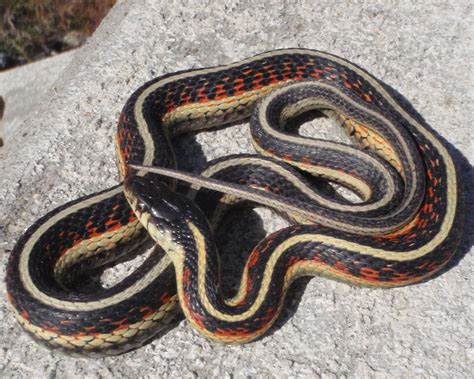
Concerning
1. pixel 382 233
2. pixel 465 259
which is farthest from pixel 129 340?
pixel 465 259

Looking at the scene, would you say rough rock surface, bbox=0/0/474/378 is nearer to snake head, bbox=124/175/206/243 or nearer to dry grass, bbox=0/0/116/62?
snake head, bbox=124/175/206/243

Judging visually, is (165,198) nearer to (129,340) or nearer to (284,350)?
(129,340)

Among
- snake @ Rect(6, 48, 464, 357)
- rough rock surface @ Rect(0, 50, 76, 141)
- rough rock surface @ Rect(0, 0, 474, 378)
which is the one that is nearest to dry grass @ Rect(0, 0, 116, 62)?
rough rock surface @ Rect(0, 50, 76, 141)

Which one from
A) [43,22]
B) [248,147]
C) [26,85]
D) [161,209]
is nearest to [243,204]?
[248,147]

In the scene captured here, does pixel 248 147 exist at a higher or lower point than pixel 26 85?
higher

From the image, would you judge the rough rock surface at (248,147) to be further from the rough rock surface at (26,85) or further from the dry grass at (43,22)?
the dry grass at (43,22)

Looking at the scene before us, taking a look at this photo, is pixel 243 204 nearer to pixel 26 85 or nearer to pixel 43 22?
pixel 26 85

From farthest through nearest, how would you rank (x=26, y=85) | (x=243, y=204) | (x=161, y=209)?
1. (x=26, y=85)
2. (x=243, y=204)
3. (x=161, y=209)
